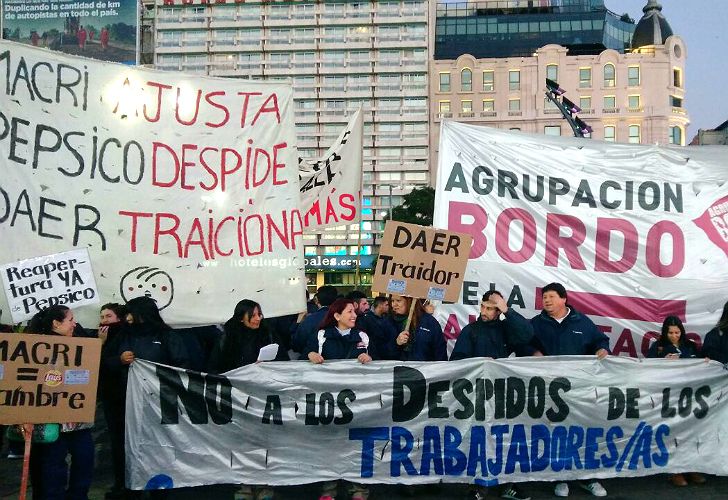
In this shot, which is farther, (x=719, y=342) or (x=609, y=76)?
(x=609, y=76)

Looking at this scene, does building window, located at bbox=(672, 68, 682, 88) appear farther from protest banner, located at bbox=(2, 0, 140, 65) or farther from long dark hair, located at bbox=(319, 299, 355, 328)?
long dark hair, located at bbox=(319, 299, 355, 328)

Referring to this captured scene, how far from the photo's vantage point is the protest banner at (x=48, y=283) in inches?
189

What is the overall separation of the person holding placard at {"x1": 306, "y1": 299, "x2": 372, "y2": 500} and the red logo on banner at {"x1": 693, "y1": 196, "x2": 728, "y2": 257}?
3617mm

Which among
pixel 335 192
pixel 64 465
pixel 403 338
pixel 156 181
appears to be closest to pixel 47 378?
pixel 64 465

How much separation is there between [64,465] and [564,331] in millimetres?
3800

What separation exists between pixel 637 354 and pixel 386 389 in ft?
8.70

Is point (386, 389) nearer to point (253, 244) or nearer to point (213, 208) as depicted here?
point (253, 244)

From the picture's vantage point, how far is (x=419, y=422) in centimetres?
534

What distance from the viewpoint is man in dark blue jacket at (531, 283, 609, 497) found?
5.71 meters

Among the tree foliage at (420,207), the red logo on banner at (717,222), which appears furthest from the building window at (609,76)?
the red logo on banner at (717,222)

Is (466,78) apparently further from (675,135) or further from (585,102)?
(675,135)

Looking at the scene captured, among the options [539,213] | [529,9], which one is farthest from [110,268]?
[529,9]

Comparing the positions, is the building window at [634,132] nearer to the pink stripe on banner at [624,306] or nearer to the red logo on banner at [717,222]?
the red logo on banner at [717,222]

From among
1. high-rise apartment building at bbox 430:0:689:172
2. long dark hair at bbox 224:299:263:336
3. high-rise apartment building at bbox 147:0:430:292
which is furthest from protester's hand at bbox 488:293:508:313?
high-rise apartment building at bbox 430:0:689:172
